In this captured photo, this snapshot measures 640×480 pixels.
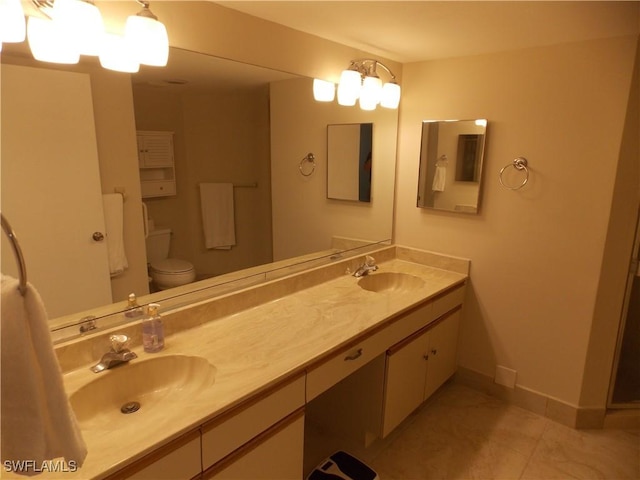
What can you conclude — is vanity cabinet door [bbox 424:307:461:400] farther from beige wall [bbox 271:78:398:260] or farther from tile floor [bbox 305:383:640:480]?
beige wall [bbox 271:78:398:260]

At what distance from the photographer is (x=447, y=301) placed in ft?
7.82

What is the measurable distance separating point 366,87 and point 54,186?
1.60 meters

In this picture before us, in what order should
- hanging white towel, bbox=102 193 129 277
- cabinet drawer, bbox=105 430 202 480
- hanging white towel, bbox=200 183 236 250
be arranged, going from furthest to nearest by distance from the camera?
hanging white towel, bbox=200 183 236 250, hanging white towel, bbox=102 193 129 277, cabinet drawer, bbox=105 430 202 480

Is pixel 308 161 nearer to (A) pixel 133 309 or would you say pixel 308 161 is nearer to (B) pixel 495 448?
(A) pixel 133 309

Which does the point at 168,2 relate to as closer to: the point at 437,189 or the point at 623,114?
the point at 437,189

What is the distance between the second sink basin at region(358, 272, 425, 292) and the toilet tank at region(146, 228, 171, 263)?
3.89 feet

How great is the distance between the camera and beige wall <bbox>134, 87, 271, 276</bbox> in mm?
1602

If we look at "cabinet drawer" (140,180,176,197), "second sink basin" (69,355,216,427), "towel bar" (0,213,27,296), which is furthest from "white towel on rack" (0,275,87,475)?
"cabinet drawer" (140,180,176,197)

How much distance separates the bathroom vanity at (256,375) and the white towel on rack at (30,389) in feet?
0.66

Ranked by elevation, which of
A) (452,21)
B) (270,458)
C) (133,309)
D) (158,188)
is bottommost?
(270,458)

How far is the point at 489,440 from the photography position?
7.32ft

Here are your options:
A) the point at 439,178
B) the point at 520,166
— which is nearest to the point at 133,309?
the point at 439,178

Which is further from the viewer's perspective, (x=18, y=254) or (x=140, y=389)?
(x=140, y=389)

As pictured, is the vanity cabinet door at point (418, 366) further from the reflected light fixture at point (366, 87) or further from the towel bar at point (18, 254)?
the towel bar at point (18, 254)
